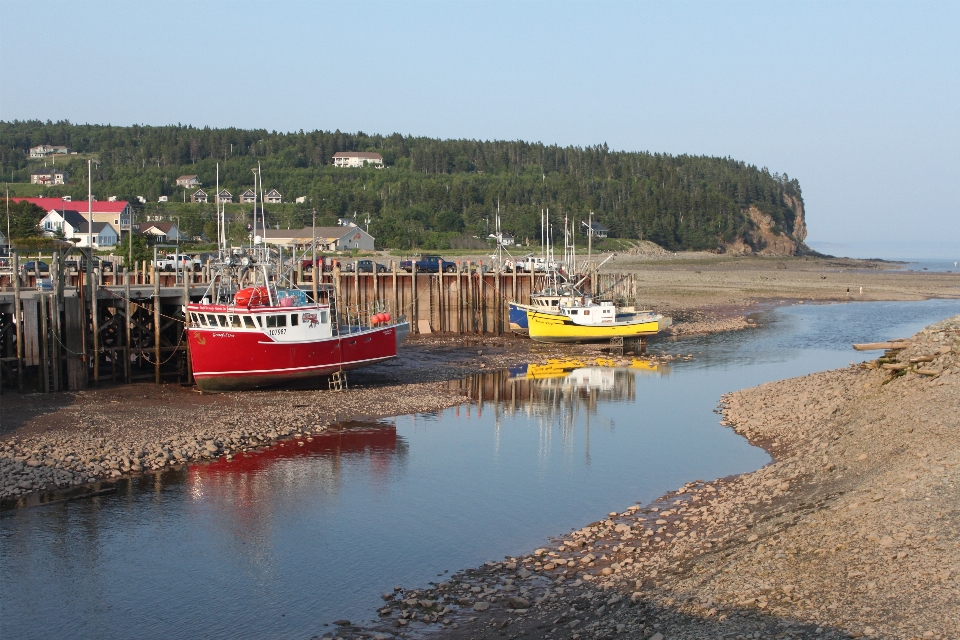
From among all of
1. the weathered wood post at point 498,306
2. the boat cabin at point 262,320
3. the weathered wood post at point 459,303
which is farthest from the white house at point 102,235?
the boat cabin at point 262,320

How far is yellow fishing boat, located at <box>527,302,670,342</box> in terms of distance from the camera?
1935 inches

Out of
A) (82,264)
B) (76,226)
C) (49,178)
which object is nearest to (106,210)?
(76,226)

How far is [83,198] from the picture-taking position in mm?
140875

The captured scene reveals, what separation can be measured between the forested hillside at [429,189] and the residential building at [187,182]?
147 cm

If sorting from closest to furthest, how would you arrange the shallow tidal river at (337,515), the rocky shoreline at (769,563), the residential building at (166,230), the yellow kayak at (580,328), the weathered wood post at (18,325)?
the rocky shoreline at (769,563)
the shallow tidal river at (337,515)
the weathered wood post at (18,325)
the yellow kayak at (580,328)
the residential building at (166,230)

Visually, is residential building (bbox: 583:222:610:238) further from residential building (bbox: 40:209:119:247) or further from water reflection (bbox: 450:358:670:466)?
water reflection (bbox: 450:358:670:466)

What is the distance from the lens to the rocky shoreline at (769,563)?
41.5ft

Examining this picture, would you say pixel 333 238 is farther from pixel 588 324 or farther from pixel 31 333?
pixel 31 333

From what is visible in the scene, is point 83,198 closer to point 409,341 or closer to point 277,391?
point 409,341

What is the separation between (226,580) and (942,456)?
14156mm

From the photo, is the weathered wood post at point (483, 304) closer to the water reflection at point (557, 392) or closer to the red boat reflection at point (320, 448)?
the water reflection at point (557, 392)

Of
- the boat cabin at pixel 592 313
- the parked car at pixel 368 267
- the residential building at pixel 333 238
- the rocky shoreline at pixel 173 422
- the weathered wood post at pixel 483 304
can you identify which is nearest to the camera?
the rocky shoreline at pixel 173 422

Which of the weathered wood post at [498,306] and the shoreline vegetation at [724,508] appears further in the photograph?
the weathered wood post at [498,306]

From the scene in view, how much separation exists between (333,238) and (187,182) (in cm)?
6529
